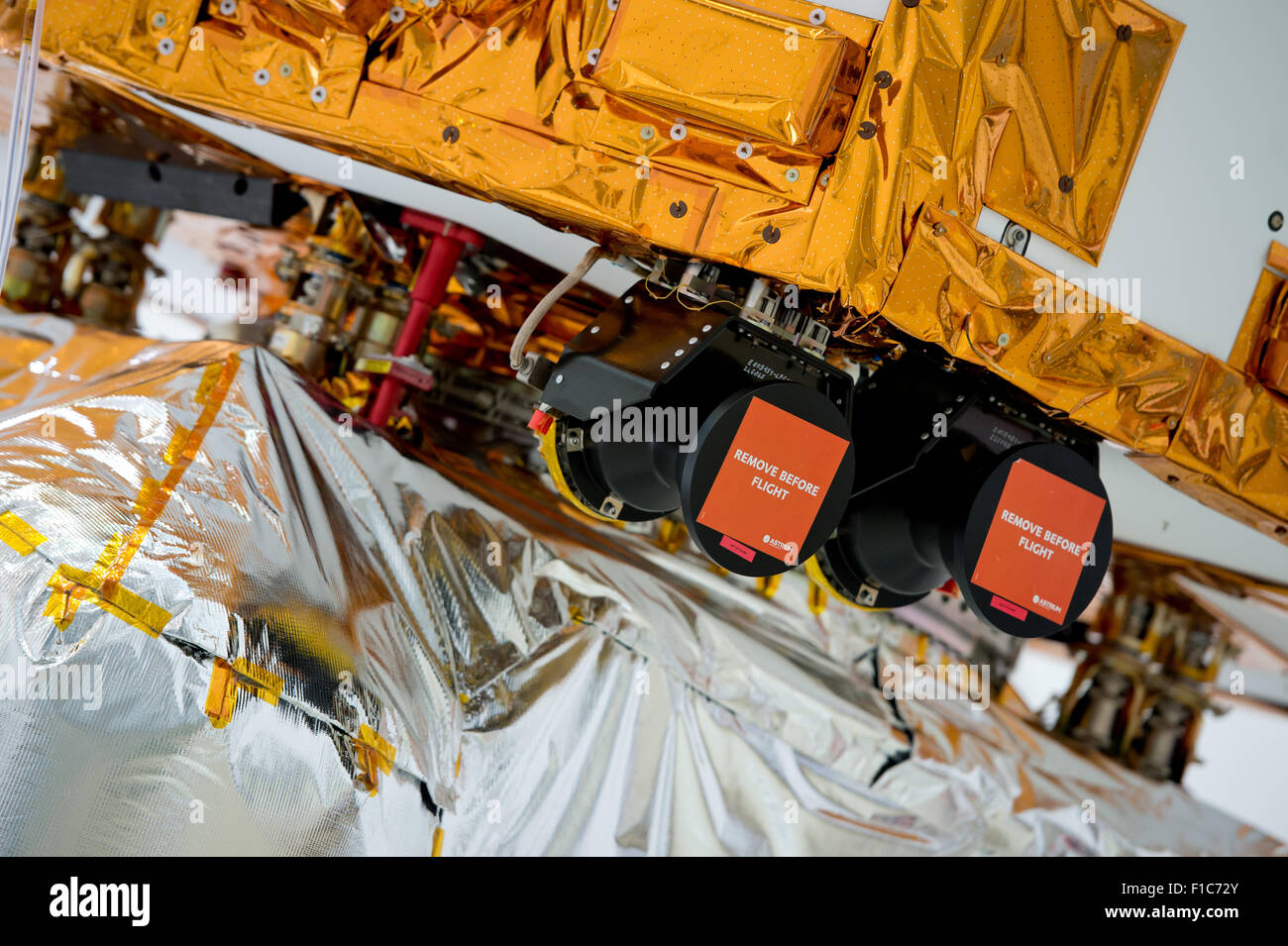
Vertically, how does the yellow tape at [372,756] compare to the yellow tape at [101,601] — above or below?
below

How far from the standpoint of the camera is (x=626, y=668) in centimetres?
129

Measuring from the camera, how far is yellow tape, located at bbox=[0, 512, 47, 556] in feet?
2.81

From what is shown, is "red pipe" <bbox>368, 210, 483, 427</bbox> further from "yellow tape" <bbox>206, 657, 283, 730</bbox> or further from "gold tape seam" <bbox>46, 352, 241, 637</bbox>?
"yellow tape" <bbox>206, 657, 283, 730</bbox>

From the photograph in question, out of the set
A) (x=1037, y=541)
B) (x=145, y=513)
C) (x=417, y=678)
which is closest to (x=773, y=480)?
(x=1037, y=541)

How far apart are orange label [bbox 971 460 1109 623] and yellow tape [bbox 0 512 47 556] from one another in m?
0.94

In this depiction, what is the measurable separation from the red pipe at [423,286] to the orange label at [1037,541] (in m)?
0.80

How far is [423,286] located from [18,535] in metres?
0.62

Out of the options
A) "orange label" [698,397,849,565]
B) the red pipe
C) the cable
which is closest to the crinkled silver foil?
the red pipe

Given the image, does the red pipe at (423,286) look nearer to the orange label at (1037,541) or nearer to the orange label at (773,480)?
the orange label at (773,480)

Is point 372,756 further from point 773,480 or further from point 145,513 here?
point 773,480

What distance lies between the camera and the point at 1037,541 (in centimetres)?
103

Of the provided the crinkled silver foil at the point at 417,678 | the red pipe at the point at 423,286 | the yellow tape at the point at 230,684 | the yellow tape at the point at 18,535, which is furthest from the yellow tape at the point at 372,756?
the red pipe at the point at 423,286

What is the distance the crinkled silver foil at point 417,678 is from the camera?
0.87 meters

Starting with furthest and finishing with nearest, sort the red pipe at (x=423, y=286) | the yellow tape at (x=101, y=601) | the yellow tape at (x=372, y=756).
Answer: the red pipe at (x=423, y=286)
the yellow tape at (x=372, y=756)
the yellow tape at (x=101, y=601)
